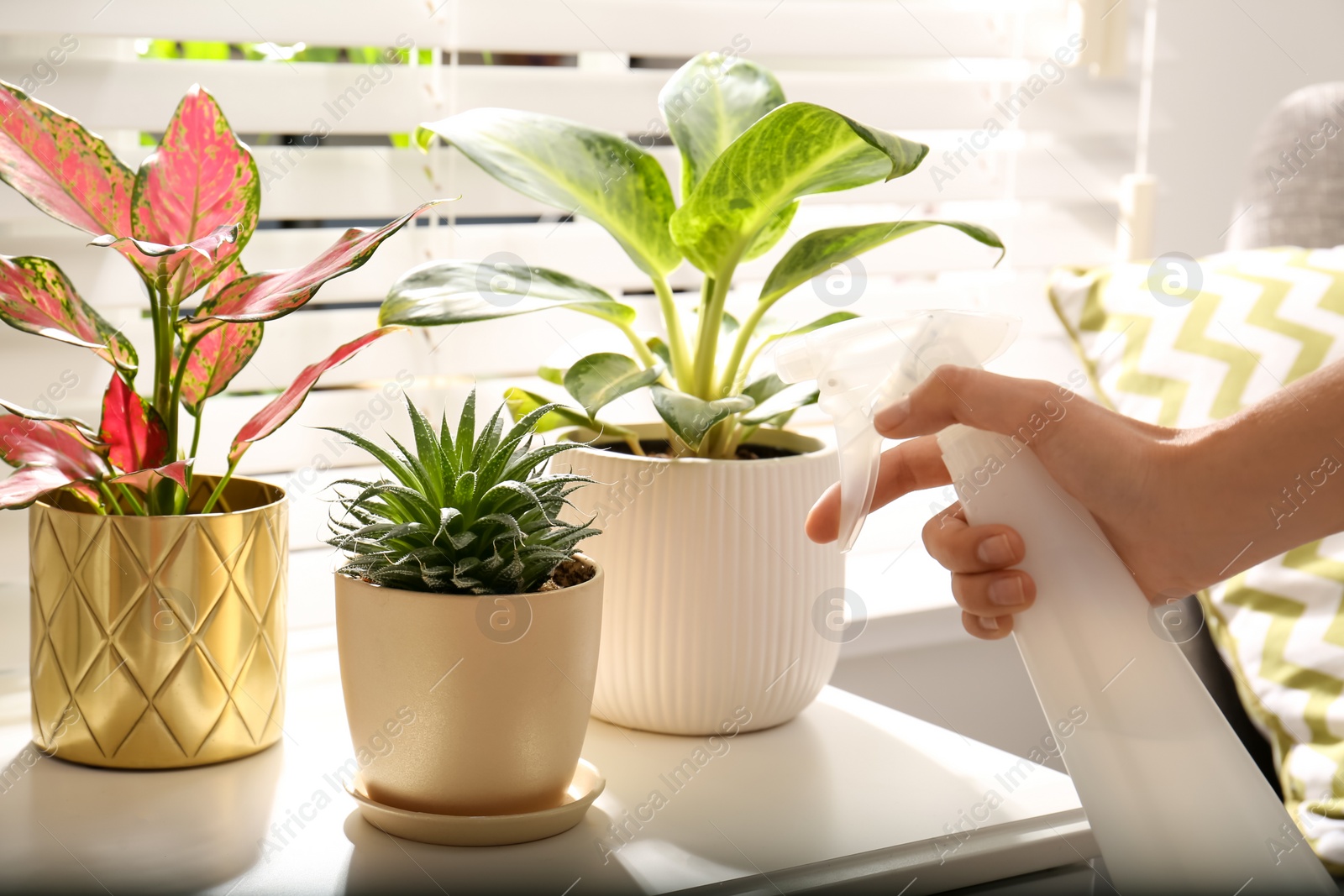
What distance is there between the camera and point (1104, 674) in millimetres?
636

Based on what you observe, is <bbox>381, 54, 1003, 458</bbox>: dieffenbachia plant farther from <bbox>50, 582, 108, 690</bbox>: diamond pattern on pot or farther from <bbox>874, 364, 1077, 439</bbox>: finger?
<bbox>50, 582, 108, 690</bbox>: diamond pattern on pot

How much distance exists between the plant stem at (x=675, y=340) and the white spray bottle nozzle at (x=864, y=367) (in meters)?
0.21

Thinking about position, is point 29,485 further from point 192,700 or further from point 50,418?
point 192,700

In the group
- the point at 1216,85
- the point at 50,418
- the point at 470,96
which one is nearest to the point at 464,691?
the point at 50,418

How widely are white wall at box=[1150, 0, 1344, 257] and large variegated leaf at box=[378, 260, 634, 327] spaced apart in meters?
0.89

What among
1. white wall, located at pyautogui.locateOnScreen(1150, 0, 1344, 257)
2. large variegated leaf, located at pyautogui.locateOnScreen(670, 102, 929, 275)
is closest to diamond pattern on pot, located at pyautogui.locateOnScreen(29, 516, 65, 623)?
large variegated leaf, located at pyautogui.locateOnScreen(670, 102, 929, 275)

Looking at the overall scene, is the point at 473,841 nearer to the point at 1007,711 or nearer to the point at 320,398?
the point at 320,398

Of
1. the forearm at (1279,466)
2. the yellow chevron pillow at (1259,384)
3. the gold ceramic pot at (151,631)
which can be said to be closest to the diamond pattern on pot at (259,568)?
the gold ceramic pot at (151,631)

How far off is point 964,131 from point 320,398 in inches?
29.3

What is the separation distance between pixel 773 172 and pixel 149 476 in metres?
0.42

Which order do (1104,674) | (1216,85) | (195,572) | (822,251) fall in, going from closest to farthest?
(1104,674) < (195,572) < (822,251) < (1216,85)

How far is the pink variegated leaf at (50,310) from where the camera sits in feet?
2.25

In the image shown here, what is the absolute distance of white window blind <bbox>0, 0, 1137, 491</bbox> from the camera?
936mm

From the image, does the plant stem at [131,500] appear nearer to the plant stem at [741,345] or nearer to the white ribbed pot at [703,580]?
the white ribbed pot at [703,580]
